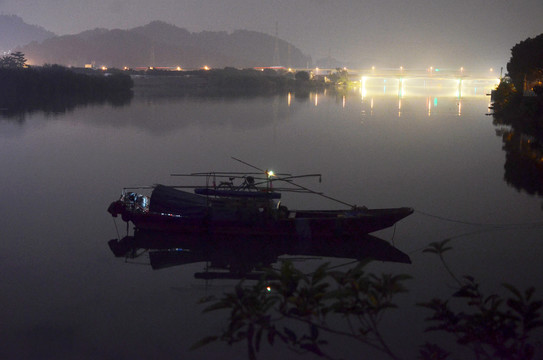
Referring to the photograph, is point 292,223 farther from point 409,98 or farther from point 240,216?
point 409,98

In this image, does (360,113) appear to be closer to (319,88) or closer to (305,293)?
(305,293)

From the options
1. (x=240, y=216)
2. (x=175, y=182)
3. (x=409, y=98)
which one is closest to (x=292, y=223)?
(x=240, y=216)

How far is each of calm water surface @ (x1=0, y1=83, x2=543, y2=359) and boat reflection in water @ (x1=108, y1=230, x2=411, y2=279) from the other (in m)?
0.29

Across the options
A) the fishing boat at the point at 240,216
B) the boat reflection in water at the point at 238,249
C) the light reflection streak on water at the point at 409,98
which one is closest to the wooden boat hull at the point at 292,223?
the fishing boat at the point at 240,216

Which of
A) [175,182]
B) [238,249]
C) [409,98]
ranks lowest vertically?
[238,249]

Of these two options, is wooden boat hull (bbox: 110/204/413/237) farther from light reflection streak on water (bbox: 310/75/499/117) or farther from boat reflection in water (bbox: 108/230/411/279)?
light reflection streak on water (bbox: 310/75/499/117)

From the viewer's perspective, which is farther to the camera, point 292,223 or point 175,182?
point 175,182

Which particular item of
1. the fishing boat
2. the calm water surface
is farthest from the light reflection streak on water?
the fishing boat

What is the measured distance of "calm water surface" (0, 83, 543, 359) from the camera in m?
6.34

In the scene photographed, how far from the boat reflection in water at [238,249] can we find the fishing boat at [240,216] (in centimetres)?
17

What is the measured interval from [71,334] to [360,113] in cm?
3272

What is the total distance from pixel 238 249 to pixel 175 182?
5.52 m

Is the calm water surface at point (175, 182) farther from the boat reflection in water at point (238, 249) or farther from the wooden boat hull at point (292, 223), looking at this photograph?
the wooden boat hull at point (292, 223)

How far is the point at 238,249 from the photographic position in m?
9.16
